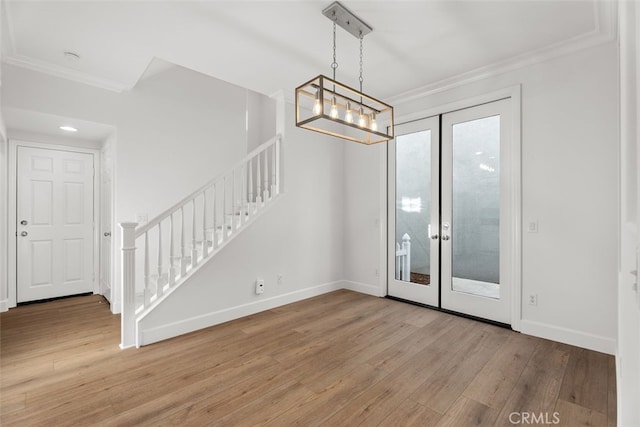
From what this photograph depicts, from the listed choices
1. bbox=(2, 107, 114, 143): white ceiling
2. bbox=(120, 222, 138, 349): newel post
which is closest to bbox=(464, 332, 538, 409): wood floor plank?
bbox=(120, 222, 138, 349): newel post

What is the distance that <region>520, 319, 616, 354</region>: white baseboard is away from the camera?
2.73 metres

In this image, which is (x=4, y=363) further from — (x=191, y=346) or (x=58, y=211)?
(x=58, y=211)

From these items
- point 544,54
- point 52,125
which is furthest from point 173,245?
point 544,54

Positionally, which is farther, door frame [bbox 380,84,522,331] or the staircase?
door frame [bbox 380,84,522,331]

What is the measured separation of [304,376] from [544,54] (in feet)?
12.5

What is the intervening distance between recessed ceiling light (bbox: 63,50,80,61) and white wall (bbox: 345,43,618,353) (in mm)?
4474

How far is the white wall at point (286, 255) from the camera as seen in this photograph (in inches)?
130

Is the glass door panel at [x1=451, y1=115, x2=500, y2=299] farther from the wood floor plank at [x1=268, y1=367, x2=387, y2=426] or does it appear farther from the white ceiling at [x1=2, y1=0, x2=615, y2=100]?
the wood floor plank at [x1=268, y1=367, x2=387, y2=426]

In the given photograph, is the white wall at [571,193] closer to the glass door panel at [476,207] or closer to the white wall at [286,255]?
the glass door panel at [476,207]

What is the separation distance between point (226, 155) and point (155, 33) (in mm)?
2276

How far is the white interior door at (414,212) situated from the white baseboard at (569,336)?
3.50 ft

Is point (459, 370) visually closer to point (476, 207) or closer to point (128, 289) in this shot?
point (476, 207)

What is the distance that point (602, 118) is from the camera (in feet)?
9.10

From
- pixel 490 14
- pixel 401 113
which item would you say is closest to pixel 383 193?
pixel 401 113
